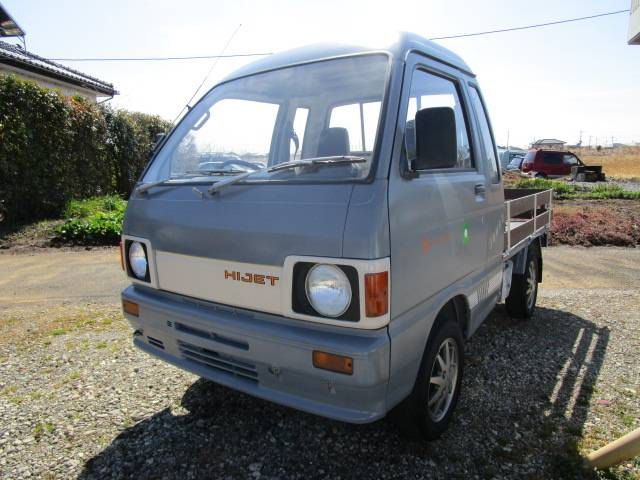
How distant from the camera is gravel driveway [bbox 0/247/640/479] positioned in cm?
254

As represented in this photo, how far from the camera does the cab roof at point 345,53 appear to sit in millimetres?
2516

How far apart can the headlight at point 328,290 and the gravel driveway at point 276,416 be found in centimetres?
103

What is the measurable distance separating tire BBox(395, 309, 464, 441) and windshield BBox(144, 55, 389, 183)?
1.12 meters

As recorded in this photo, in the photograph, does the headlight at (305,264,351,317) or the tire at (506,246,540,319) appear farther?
the tire at (506,246,540,319)

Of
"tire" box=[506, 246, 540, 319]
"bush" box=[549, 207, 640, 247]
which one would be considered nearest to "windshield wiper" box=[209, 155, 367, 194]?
"tire" box=[506, 246, 540, 319]

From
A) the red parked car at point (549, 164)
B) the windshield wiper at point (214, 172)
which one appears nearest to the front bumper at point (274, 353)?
the windshield wiper at point (214, 172)

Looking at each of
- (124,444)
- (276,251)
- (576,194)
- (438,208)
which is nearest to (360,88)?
(438,208)

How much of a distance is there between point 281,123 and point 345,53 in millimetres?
676

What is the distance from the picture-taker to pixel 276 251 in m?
2.15

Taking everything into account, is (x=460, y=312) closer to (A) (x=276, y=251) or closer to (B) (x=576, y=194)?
(A) (x=276, y=251)

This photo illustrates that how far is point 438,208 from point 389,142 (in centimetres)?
53

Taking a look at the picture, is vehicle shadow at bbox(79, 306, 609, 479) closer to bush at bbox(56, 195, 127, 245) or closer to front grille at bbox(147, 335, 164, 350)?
front grille at bbox(147, 335, 164, 350)

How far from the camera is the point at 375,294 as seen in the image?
6.50 ft

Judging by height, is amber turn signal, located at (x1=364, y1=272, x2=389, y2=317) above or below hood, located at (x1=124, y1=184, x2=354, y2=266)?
below
